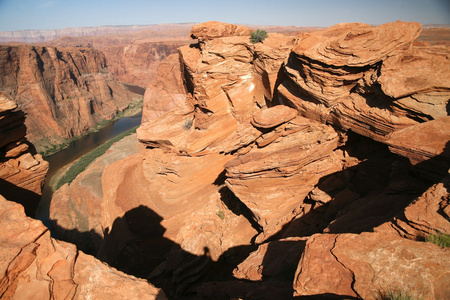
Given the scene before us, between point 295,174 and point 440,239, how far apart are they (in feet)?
18.6

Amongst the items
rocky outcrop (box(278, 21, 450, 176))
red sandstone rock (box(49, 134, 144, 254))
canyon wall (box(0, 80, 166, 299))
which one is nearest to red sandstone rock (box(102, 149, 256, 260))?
red sandstone rock (box(49, 134, 144, 254))

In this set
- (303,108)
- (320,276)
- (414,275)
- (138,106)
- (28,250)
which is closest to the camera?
(414,275)

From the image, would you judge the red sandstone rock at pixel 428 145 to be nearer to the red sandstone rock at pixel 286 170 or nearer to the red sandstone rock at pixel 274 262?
the red sandstone rock at pixel 286 170

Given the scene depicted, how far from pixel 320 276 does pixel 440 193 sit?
2.75m

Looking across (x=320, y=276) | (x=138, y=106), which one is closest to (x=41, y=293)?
(x=320, y=276)

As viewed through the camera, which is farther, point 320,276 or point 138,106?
point 138,106

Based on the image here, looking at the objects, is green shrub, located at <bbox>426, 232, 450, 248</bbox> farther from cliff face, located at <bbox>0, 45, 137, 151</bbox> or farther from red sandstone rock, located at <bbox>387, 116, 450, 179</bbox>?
cliff face, located at <bbox>0, 45, 137, 151</bbox>

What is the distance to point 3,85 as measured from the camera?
37.3 metres

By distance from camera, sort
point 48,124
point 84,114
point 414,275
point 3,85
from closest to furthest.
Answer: point 414,275 < point 3,85 < point 48,124 < point 84,114

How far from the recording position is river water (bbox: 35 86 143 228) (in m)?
27.6

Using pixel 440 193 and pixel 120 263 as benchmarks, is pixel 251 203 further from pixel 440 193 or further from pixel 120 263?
pixel 120 263

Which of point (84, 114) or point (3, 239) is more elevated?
point (3, 239)

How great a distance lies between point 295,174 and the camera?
9.23 metres

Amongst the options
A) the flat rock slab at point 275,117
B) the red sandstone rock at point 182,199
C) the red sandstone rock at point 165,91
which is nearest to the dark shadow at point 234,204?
the red sandstone rock at point 182,199
